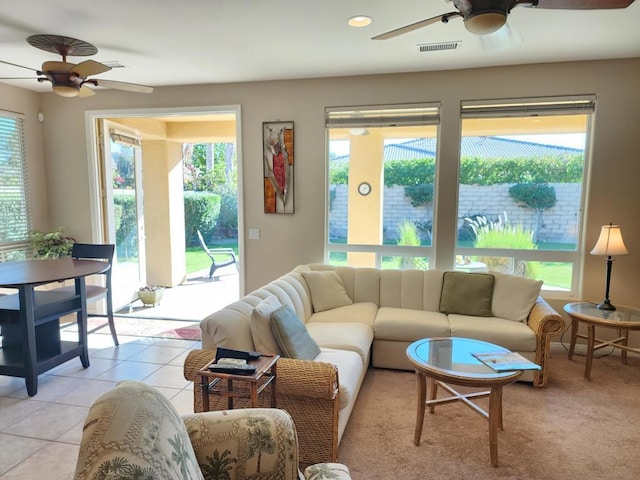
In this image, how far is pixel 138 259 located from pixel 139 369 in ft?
8.51

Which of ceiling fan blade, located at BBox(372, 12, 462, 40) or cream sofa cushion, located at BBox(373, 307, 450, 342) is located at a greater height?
ceiling fan blade, located at BBox(372, 12, 462, 40)

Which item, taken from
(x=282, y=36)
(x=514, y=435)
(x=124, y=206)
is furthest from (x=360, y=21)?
(x=124, y=206)

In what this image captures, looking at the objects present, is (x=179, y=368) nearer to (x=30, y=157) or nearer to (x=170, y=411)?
(x=170, y=411)

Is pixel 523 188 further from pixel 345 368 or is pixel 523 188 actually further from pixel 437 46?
pixel 345 368

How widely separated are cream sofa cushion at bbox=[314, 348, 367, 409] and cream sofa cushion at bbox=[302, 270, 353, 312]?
3.02ft

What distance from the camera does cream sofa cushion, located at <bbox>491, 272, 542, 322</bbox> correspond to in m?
3.44

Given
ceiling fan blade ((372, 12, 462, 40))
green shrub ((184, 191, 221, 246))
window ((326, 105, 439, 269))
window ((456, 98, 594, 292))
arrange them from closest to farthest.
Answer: ceiling fan blade ((372, 12, 462, 40)) → window ((456, 98, 594, 292)) → window ((326, 105, 439, 269)) → green shrub ((184, 191, 221, 246))

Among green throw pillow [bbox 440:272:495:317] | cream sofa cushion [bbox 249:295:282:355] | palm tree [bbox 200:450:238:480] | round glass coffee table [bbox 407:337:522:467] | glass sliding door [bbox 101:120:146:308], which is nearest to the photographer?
palm tree [bbox 200:450:238:480]

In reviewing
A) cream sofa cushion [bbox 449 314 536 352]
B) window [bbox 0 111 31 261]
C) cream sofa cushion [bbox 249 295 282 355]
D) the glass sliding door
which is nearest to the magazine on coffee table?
cream sofa cushion [bbox 449 314 536 352]

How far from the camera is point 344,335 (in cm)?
299

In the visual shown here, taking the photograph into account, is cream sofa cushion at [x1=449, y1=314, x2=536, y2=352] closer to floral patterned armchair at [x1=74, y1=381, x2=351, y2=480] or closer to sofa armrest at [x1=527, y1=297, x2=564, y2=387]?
sofa armrest at [x1=527, y1=297, x2=564, y2=387]

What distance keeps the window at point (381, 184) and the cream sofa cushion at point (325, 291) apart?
0.61 meters

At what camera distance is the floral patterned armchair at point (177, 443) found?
0.90 m

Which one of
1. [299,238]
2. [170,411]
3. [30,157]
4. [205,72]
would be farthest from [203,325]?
[30,157]
